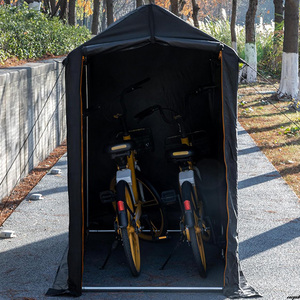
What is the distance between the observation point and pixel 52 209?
755 cm

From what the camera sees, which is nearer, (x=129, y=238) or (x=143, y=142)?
(x=129, y=238)

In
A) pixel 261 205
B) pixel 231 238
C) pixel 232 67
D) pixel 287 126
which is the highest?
pixel 232 67

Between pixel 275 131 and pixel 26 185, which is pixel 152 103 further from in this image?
pixel 275 131

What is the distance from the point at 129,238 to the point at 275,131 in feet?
29.7

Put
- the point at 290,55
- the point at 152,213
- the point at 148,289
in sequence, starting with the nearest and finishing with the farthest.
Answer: the point at 148,289
the point at 152,213
the point at 290,55

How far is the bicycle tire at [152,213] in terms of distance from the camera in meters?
5.99

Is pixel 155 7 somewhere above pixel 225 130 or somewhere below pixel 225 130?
above

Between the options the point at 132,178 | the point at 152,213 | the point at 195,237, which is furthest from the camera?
the point at 152,213

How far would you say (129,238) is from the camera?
526 centimetres

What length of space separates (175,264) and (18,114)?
3538 millimetres

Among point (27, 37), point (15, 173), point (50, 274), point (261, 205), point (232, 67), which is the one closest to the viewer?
point (232, 67)

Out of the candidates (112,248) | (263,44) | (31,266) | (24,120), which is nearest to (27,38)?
(24,120)

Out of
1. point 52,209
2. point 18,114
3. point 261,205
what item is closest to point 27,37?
point 18,114

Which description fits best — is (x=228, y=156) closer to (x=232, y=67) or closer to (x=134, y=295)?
(x=232, y=67)
